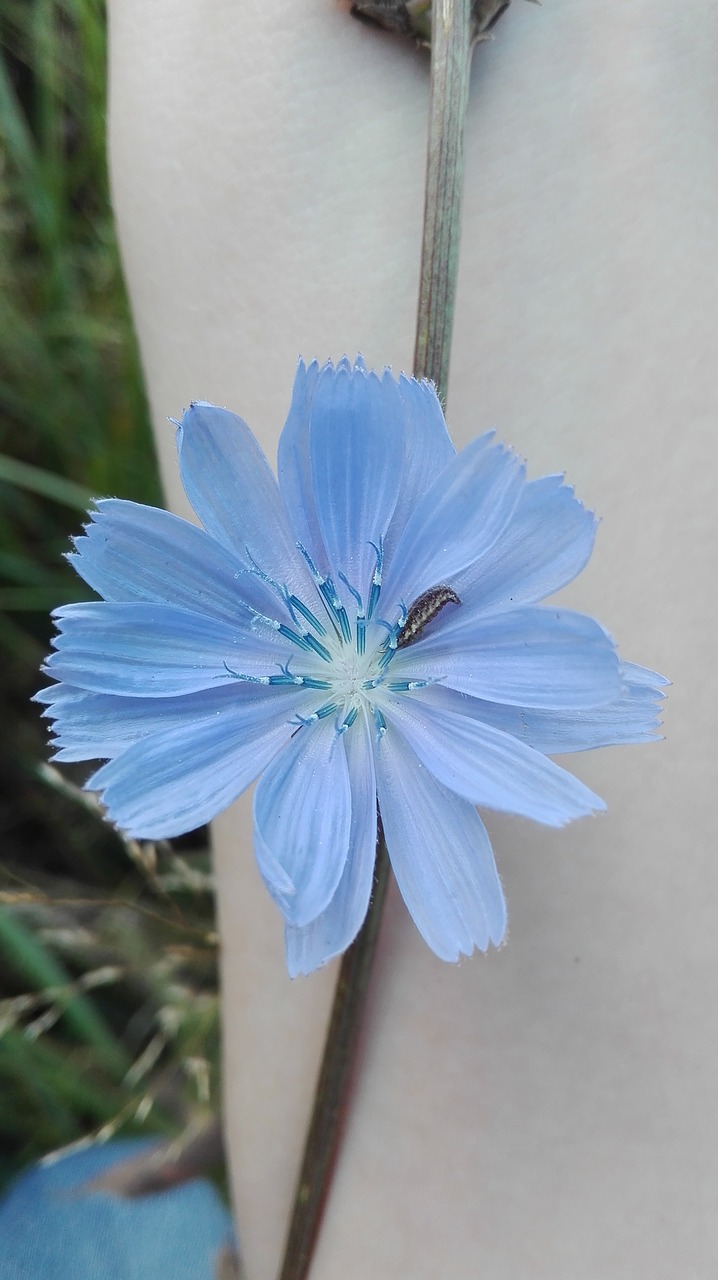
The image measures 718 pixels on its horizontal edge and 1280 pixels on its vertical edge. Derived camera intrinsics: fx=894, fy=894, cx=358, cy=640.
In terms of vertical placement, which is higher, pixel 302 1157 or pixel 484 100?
pixel 484 100

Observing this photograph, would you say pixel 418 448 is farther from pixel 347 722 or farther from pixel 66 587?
pixel 66 587

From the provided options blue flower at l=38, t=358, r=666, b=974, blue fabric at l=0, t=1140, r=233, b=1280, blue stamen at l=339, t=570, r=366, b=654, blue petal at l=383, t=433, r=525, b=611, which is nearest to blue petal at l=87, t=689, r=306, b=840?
blue flower at l=38, t=358, r=666, b=974

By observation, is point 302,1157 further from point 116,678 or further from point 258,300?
point 258,300

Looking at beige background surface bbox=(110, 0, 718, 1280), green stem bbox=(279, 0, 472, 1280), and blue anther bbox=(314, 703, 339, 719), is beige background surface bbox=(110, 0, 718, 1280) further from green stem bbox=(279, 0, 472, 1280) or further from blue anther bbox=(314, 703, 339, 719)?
blue anther bbox=(314, 703, 339, 719)

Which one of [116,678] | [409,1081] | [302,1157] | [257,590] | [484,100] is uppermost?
[484,100]

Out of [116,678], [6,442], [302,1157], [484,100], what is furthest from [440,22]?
[6,442]

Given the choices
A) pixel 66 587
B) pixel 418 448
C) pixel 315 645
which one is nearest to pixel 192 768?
pixel 315 645

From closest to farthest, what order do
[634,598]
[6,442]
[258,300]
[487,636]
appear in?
[487,636] → [634,598] → [258,300] → [6,442]

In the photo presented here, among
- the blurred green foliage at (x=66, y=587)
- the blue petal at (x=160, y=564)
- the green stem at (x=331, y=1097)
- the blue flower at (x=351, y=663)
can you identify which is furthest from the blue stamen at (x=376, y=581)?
the blurred green foliage at (x=66, y=587)
